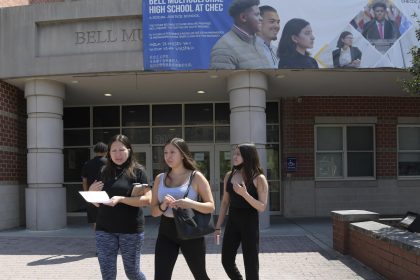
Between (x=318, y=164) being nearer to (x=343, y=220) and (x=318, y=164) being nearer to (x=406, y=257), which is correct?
(x=343, y=220)

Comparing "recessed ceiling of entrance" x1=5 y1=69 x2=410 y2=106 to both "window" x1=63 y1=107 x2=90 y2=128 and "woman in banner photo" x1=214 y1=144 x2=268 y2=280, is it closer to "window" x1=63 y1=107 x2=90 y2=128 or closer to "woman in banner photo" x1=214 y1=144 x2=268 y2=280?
"window" x1=63 y1=107 x2=90 y2=128

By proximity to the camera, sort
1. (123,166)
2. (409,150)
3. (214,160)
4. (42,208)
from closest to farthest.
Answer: (123,166)
(42,208)
(409,150)
(214,160)

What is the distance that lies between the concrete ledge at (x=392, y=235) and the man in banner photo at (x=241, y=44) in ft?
13.1

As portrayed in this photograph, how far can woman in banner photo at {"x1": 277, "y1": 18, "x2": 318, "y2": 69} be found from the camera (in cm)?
932

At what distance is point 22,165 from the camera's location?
11.5m

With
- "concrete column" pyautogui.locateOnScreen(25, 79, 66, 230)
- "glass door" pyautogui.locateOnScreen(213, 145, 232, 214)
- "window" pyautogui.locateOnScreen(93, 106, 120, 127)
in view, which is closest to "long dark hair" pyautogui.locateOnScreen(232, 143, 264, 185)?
"concrete column" pyautogui.locateOnScreen(25, 79, 66, 230)

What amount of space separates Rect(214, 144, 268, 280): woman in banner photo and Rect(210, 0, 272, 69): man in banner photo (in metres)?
4.82

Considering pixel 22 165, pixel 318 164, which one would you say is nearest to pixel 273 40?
pixel 318 164

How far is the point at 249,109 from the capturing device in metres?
9.66

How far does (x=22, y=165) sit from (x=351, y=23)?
8.62 meters

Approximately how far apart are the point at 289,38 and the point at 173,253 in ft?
21.3

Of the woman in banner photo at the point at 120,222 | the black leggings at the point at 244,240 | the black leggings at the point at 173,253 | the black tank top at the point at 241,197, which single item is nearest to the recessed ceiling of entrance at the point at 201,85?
the black tank top at the point at 241,197

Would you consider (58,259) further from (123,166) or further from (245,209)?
(245,209)

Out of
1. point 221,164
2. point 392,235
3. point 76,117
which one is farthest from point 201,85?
point 392,235
